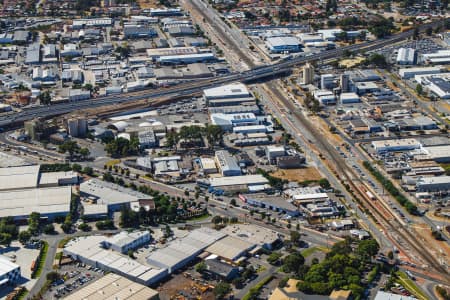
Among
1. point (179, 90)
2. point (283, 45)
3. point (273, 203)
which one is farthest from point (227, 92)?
point (273, 203)

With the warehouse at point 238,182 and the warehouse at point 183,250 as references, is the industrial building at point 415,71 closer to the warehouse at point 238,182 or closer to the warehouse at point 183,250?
the warehouse at point 238,182

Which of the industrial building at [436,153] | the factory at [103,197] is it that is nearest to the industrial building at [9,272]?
the factory at [103,197]

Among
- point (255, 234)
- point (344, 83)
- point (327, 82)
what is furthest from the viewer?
point (327, 82)

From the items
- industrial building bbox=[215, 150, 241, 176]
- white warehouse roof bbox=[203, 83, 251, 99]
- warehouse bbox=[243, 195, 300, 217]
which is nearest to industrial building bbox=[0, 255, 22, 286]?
warehouse bbox=[243, 195, 300, 217]

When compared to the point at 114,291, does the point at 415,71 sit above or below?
above

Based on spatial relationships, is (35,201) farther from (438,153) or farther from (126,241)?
(438,153)

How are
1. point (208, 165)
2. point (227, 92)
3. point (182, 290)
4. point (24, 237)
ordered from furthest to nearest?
1. point (227, 92)
2. point (208, 165)
3. point (24, 237)
4. point (182, 290)

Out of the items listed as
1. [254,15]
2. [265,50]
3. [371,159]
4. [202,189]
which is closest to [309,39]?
[265,50]
